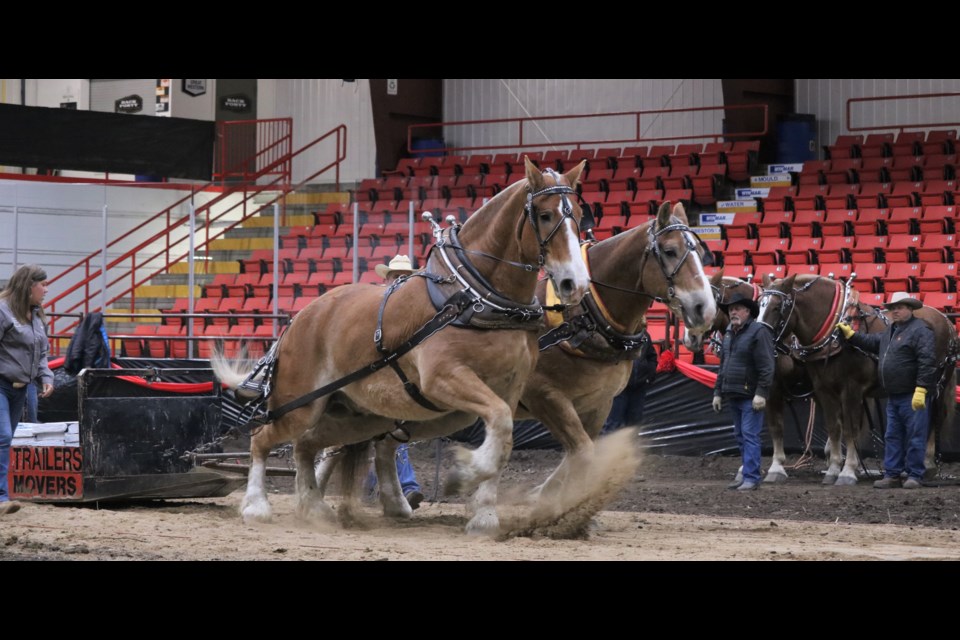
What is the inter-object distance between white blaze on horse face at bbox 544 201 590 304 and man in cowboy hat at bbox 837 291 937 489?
555cm

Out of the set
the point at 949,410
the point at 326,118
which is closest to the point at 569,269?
the point at 949,410

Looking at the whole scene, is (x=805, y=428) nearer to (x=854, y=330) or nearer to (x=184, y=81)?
(x=854, y=330)

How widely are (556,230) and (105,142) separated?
16.2m

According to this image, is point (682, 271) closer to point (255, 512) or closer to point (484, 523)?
point (484, 523)

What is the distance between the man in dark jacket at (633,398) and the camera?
11.2m

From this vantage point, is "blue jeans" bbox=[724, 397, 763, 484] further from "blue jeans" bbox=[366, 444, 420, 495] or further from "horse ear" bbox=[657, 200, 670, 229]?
"horse ear" bbox=[657, 200, 670, 229]

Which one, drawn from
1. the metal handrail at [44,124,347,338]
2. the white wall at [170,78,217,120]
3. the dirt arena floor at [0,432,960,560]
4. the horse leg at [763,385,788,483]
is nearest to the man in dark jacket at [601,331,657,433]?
the dirt arena floor at [0,432,960,560]

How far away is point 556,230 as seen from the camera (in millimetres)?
6621

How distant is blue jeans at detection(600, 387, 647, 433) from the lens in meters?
11.4

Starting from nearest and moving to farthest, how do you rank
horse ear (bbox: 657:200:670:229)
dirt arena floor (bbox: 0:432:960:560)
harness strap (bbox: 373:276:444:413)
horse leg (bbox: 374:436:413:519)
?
1. dirt arena floor (bbox: 0:432:960:560)
2. harness strap (bbox: 373:276:444:413)
3. horse ear (bbox: 657:200:670:229)
4. horse leg (bbox: 374:436:413:519)

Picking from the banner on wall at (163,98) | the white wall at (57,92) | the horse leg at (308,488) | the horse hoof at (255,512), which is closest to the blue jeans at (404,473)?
the horse leg at (308,488)

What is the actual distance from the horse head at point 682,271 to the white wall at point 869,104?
1451 centimetres

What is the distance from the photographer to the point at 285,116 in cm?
2575

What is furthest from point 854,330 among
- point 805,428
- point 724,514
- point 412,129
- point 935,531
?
point 412,129
